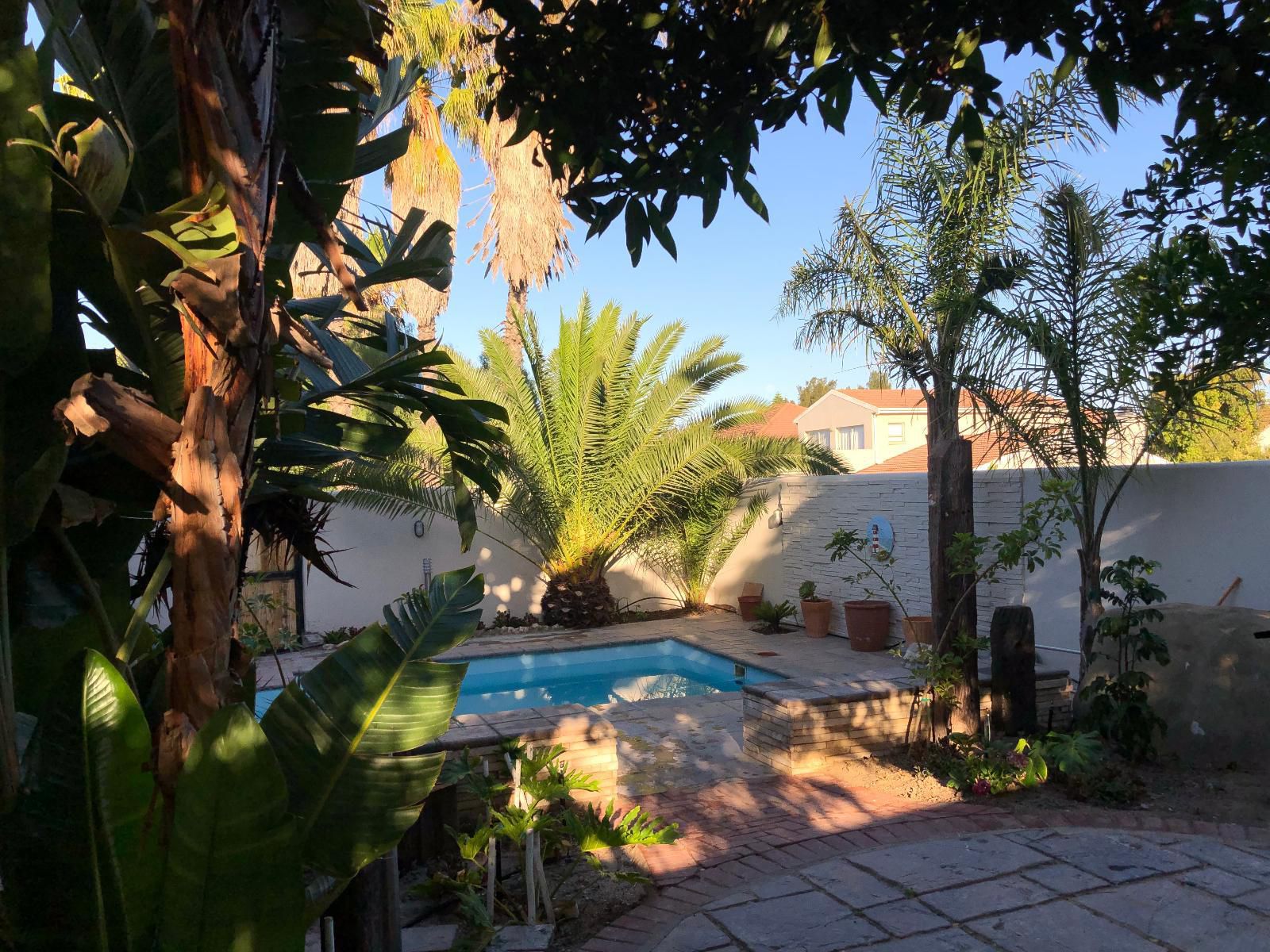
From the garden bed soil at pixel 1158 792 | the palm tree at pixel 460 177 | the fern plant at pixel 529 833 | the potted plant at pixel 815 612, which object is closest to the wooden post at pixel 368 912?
the fern plant at pixel 529 833

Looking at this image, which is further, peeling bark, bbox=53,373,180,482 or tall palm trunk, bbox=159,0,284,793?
tall palm trunk, bbox=159,0,284,793

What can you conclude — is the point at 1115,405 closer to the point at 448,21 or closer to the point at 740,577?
the point at 740,577

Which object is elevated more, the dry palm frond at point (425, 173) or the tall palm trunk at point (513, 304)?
the dry palm frond at point (425, 173)

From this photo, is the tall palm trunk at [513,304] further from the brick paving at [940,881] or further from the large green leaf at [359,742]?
the large green leaf at [359,742]

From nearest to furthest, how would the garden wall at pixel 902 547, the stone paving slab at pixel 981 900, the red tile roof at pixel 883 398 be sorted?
the stone paving slab at pixel 981 900, the garden wall at pixel 902 547, the red tile roof at pixel 883 398

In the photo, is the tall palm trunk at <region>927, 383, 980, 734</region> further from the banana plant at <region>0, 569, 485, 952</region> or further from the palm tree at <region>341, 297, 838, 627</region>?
the palm tree at <region>341, 297, 838, 627</region>

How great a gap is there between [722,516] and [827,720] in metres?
8.50

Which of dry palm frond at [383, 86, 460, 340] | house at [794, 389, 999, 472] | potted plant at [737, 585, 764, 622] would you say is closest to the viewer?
potted plant at [737, 585, 764, 622]

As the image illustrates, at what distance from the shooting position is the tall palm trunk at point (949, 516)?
6621 mm

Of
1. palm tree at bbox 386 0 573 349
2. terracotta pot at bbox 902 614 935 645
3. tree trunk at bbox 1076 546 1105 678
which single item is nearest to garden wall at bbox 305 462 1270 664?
terracotta pot at bbox 902 614 935 645

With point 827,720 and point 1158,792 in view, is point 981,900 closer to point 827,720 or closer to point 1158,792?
point 1158,792

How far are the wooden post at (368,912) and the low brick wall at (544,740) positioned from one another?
2.23 metres

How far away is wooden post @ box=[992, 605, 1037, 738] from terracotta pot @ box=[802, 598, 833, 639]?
6.32 metres

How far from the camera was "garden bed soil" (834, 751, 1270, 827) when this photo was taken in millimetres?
5297
